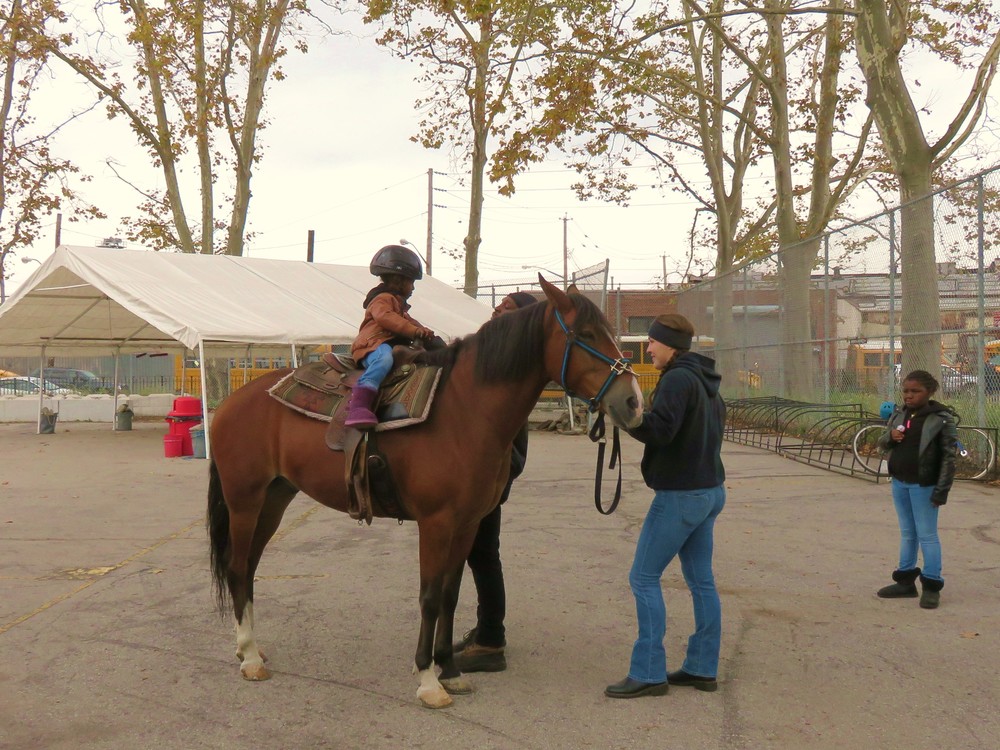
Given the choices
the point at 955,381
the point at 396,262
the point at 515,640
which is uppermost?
the point at 396,262

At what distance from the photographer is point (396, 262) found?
4852 millimetres

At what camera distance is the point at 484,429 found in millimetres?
4203

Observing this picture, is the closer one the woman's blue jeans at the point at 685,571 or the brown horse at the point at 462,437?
the brown horse at the point at 462,437

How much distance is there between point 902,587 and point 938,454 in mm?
924

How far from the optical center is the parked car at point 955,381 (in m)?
11.0

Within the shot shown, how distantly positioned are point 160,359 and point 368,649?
22.8 meters

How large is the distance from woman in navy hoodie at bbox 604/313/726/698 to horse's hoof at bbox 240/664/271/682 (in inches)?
67.0

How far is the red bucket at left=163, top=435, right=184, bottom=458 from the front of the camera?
1562cm

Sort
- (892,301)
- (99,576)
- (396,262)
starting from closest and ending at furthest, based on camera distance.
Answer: (396,262) < (99,576) < (892,301)

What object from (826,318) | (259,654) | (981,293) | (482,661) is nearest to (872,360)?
(826,318)

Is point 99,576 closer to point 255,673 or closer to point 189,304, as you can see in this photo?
point 255,673

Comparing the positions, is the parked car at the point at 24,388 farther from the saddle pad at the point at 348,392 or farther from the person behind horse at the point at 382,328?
the person behind horse at the point at 382,328

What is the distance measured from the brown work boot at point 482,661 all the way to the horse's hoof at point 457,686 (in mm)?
259

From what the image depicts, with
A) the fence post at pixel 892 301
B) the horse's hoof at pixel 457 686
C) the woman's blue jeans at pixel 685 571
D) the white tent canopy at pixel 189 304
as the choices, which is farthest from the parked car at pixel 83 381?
the woman's blue jeans at pixel 685 571
